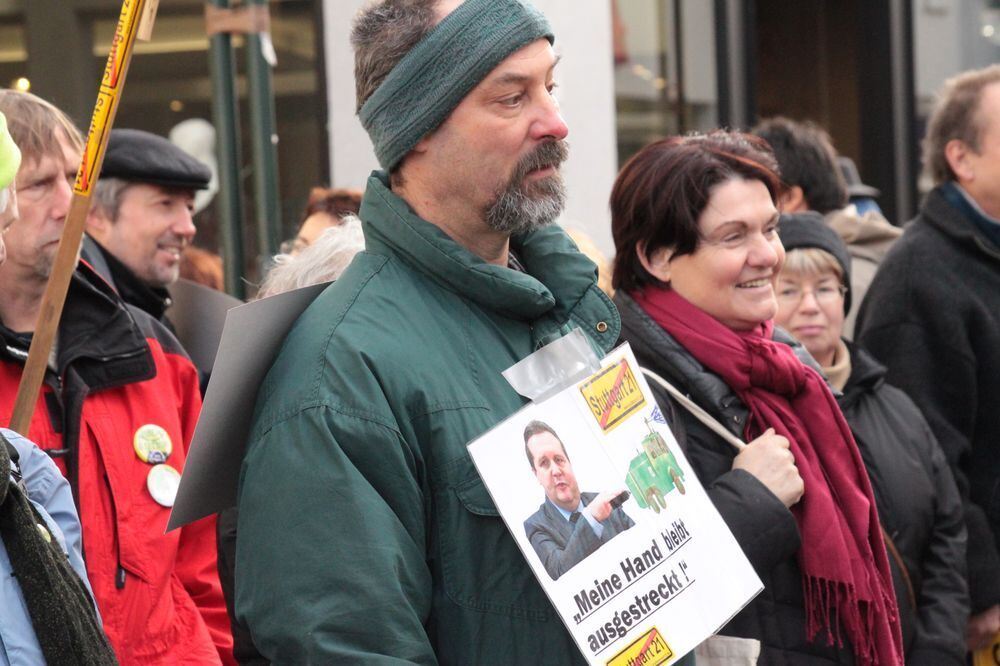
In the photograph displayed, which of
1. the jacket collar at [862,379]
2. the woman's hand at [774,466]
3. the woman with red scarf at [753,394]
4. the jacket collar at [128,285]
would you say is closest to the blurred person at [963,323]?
the jacket collar at [862,379]

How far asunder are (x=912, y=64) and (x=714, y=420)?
28.7 ft

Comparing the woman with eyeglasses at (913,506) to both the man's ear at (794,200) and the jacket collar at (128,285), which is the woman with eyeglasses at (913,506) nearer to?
the man's ear at (794,200)

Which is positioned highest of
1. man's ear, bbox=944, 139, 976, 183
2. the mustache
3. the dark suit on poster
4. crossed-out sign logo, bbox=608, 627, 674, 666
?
the mustache

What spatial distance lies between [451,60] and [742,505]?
1.17 metres

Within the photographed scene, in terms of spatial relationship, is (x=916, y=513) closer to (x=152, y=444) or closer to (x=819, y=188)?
(x=152, y=444)

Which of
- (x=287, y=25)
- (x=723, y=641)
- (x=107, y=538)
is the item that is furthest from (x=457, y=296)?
(x=287, y=25)

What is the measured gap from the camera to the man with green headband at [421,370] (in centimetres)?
204

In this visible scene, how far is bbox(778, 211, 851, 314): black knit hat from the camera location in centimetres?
432

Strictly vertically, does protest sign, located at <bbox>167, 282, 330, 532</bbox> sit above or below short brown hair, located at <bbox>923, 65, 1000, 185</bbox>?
below

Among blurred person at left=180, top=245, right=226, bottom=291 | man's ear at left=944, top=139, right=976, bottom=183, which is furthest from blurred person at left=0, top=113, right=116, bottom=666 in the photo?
blurred person at left=180, top=245, right=226, bottom=291

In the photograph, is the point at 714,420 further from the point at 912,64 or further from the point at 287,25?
the point at 912,64

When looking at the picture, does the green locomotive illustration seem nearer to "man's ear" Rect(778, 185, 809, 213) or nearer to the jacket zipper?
the jacket zipper

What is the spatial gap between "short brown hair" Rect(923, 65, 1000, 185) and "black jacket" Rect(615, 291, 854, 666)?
1785mm

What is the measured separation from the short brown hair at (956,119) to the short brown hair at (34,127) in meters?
2.71
